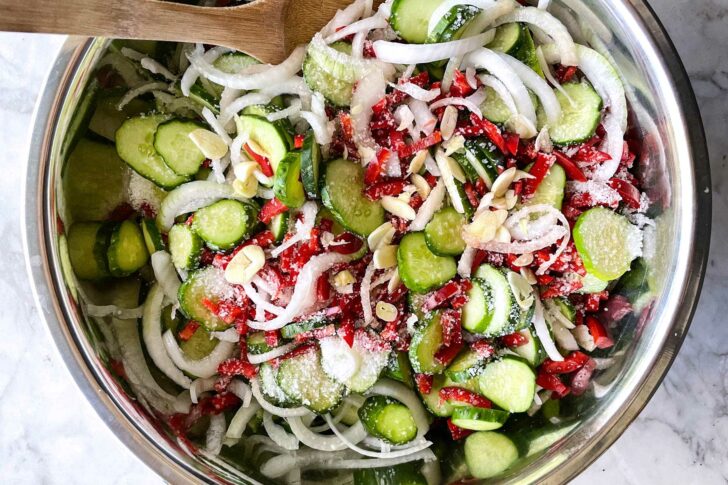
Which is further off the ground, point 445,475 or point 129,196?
point 129,196

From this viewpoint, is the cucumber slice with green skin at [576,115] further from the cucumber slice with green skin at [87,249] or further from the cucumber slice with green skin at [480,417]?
the cucumber slice with green skin at [87,249]

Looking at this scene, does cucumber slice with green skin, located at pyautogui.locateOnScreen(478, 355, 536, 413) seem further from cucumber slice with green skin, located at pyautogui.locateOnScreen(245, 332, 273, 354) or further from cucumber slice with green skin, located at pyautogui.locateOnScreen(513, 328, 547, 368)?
cucumber slice with green skin, located at pyautogui.locateOnScreen(245, 332, 273, 354)

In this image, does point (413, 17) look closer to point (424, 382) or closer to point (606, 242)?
point (606, 242)

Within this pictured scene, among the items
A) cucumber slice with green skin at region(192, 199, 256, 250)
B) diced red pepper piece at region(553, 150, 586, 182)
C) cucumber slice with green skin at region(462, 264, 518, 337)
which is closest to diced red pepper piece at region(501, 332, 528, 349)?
cucumber slice with green skin at region(462, 264, 518, 337)

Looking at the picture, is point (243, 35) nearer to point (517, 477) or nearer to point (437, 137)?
point (437, 137)

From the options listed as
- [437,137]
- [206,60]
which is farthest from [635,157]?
[206,60]

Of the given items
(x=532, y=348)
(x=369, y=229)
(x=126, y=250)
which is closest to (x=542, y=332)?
(x=532, y=348)
